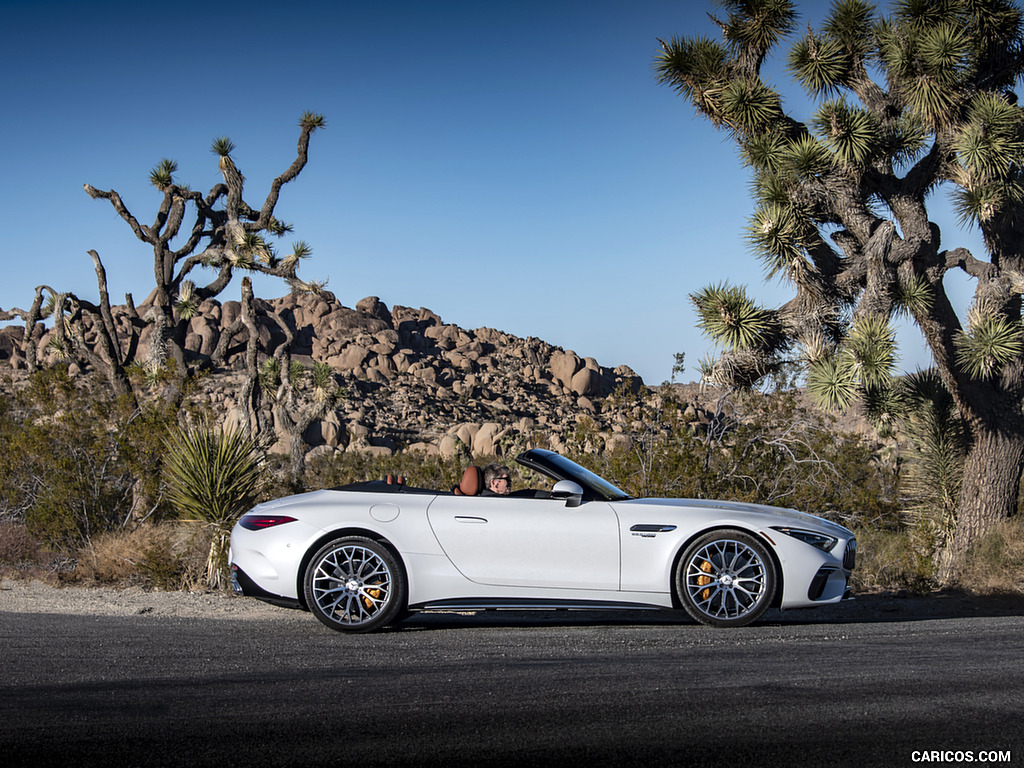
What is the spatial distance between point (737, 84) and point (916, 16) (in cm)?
239

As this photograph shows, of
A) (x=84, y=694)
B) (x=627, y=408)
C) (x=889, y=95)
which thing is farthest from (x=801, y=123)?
(x=84, y=694)

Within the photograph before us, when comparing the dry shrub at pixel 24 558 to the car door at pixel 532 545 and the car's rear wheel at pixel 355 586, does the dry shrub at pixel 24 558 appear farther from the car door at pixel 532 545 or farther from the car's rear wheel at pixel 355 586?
the car door at pixel 532 545

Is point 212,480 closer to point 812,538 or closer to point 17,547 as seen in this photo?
point 17,547

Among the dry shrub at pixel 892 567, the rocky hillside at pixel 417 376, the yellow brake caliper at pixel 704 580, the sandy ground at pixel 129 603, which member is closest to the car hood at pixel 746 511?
the yellow brake caliper at pixel 704 580

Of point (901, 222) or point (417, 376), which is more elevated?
point (417, 376)

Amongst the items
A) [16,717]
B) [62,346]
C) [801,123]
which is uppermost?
[801,123]

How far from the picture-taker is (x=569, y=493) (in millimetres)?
6516

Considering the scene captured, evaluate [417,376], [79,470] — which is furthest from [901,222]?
[417,376]

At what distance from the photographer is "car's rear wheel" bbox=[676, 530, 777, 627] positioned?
6.41m

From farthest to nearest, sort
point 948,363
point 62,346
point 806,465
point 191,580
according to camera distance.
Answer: point 62,346, point 806,465, point 948,363, point 191,580

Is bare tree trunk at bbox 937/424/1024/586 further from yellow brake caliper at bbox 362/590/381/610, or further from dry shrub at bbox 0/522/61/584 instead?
dry shrub at bbox 0/522/61/584

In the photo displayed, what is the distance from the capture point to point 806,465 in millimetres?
15836

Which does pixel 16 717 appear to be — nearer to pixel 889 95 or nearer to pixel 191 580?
pixel 191 580

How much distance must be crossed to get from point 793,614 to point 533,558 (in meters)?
3.18
